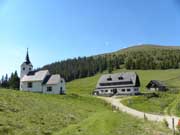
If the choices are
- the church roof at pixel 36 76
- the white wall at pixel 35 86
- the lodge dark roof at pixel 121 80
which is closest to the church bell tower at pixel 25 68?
the church roof at pixel 36 76

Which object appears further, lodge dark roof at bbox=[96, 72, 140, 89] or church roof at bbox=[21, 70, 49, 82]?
lodge dark roof at bbox=[96, 72, 140, 89]

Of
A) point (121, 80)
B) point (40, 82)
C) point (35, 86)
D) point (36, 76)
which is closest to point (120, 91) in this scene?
point (121, 80)

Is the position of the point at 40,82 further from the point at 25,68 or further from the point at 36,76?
the point at 25,68

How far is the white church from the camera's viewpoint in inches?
2906

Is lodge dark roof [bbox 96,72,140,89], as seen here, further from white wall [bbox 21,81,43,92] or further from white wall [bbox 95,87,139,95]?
white wall [bbox 21,81,43,92]

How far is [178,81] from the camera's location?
142 metres

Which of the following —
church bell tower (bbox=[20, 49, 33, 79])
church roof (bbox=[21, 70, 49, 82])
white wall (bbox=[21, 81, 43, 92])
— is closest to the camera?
white wall (bbox=[21, 81, 43, 92])

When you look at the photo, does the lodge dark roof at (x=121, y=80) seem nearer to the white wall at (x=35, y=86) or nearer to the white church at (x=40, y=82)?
the white church at (x=40, y=82)

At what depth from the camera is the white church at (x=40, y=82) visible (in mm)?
73800

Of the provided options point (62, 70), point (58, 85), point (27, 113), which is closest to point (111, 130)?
point (27, 113)

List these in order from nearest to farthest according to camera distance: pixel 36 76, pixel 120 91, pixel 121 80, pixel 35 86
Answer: pixel 35 86, pixel 36 76, pixel 120 91, pixel 121 80

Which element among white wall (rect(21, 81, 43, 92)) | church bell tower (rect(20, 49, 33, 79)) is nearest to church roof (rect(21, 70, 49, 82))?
white wall (rect(21, 81, 43, 92))

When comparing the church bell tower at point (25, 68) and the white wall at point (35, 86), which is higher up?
the church bell tower at point (25, 68)

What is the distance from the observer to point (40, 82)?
74938 mm
